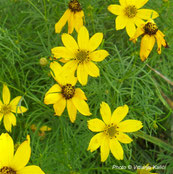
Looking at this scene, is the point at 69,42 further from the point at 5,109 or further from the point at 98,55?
the point at 5,109

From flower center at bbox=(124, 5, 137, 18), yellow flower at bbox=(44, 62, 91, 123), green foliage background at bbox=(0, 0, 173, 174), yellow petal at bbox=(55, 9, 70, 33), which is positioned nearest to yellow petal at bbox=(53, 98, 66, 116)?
yellow flower at bbox=(44, 62, 91, 123)

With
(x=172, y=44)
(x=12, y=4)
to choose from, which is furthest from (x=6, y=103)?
(x=172, y=44)

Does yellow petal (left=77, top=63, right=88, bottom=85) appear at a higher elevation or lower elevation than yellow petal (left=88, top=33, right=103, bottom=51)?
lower

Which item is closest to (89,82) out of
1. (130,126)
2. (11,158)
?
(130,126)

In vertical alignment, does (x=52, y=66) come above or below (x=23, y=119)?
above

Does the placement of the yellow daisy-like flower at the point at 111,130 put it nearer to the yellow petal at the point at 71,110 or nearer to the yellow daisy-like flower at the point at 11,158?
the yellow petal at the point at 71,110

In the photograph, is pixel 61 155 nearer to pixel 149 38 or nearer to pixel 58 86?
pixel 58 86

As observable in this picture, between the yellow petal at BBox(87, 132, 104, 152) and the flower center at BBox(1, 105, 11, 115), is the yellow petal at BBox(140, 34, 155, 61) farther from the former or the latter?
the flower center at BBox(1, 105, 11, 115)
